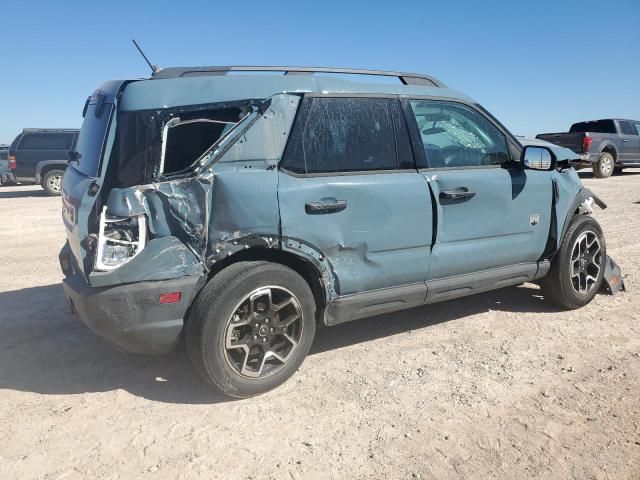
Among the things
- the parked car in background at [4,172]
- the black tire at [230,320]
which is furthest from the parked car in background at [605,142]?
the parked car in background at [4,172]

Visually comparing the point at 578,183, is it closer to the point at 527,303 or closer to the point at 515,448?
the point at 527,303

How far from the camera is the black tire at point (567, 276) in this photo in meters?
4.39

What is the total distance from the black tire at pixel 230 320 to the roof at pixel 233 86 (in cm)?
101

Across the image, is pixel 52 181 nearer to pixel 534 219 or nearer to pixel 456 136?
pixel 456 136

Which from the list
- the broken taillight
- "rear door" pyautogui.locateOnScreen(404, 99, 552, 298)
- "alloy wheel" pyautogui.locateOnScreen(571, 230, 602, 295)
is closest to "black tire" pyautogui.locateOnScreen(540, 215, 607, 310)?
"alloy wheel" pyautogui.locateOnScreen(571, 230, 602, 295)

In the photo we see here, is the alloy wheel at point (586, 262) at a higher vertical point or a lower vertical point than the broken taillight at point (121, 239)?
lower

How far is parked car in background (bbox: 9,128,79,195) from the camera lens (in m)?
15.4

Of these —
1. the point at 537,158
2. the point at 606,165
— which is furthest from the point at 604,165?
the point at 537,158

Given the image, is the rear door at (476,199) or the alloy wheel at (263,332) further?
the rear door at (476,199)

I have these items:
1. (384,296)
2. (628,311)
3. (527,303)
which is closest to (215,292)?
(384,296)

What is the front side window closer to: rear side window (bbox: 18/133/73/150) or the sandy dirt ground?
the sandy dirt ground

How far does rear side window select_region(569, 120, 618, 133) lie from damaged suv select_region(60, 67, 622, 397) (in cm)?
1563

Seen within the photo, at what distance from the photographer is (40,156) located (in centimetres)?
1546

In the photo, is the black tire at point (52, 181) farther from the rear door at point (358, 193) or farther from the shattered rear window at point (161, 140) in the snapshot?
the rear door at point (358, 193)
